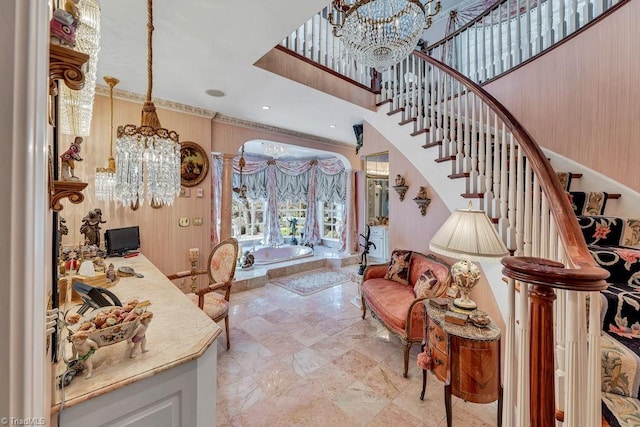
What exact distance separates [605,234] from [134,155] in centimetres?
330

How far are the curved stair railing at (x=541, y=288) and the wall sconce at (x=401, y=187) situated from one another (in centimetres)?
91

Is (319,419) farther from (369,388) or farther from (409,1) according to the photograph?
(409,1)

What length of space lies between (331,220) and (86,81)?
624 centimetres

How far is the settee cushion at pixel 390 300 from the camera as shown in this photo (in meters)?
2.31

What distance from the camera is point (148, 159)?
172cm

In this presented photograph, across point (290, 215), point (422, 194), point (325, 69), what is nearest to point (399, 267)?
point (422, 194)

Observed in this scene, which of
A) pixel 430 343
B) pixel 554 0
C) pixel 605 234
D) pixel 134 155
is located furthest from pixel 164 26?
pixel 554 0

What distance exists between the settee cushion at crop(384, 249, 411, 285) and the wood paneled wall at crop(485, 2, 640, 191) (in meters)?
1.87

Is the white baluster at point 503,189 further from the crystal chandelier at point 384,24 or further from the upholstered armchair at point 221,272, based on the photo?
the upholstered armchair at point 221,272

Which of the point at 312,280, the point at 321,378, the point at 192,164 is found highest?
the point at 192,164

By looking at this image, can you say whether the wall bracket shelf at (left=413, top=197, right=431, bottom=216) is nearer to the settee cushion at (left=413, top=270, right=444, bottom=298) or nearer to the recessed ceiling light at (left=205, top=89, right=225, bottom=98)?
the settee cushion at (left=413, top=270, right=444, bottom=298)

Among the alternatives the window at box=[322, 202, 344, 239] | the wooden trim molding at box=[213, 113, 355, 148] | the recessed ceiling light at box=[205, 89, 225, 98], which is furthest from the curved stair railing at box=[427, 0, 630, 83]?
the window at box=[322, 202, 344, 239]

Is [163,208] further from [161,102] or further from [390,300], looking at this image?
[390,300]

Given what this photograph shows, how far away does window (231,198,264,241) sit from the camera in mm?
6379
